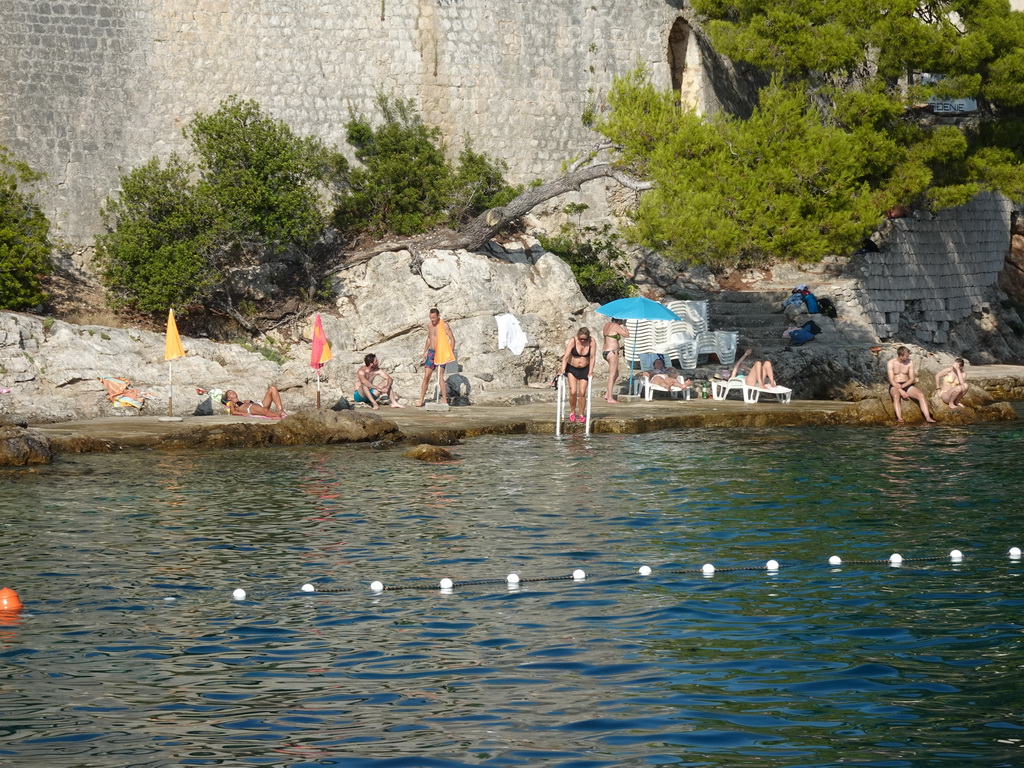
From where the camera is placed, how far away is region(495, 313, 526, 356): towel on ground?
69.7 ft

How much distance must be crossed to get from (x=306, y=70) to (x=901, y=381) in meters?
11.7

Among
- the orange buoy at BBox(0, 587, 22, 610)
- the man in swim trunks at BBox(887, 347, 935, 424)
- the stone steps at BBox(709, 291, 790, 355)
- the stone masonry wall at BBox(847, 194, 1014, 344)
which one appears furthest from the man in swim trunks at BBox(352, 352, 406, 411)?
the stone masonry wall at BBox(847, 194, 1014, 344)

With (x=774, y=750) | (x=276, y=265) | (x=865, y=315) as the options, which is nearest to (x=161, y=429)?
(x=276, y=265)

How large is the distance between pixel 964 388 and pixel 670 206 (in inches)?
207

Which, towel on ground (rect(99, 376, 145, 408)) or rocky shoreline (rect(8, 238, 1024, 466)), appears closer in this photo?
rocky shoreline (rect(8, 238, 1024, 466))

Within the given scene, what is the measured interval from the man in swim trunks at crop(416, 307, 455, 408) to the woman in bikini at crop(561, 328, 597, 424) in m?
1.95

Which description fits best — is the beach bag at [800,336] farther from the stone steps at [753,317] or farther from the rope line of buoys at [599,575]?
the rope line of buoys at [599,575]

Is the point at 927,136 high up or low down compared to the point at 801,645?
up

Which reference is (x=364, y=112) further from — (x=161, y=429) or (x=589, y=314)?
(x=161, y=429)

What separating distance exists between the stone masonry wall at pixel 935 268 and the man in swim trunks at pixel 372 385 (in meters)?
10.9

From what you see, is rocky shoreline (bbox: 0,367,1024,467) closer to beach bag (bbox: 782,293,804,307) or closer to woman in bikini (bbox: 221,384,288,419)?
woman in bikini (bbox: 221,384,288,419)

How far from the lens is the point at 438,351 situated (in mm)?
18656

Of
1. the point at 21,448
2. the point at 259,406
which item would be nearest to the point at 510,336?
the point at 259,406

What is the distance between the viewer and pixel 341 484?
13.3 m
